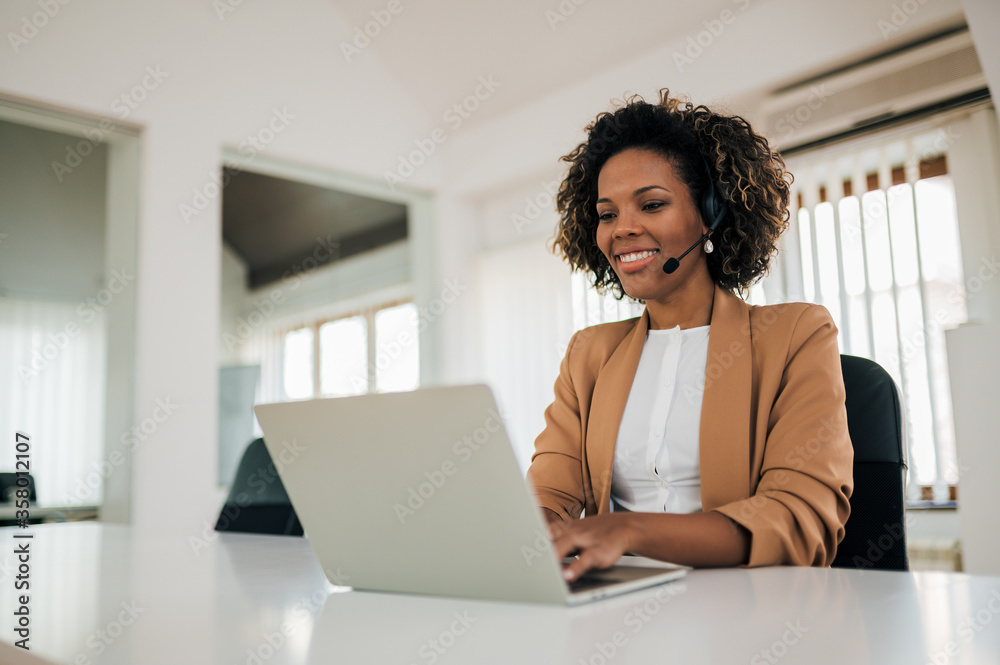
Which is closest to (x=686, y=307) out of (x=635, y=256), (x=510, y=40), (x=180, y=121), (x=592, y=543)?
(x=635, y=256)

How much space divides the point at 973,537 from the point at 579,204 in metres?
1.67

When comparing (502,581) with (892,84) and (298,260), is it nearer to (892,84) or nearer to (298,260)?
(892,84)

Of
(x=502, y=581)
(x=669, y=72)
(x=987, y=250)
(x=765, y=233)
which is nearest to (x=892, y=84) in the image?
(x=987, y=250)

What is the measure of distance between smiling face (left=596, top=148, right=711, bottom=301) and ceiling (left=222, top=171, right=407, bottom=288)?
2.93 meters

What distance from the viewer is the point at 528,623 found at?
0.61 m

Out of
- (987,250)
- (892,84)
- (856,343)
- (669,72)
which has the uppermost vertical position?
(669,72)

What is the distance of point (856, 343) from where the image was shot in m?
3.41

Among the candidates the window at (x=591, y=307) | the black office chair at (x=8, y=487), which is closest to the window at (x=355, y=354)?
the window at (x=591, y=307)

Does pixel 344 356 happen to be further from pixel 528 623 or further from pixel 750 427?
pixel 528 623

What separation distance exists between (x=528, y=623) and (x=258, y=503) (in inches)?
48.9

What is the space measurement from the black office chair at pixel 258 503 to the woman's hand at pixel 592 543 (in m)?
0.99

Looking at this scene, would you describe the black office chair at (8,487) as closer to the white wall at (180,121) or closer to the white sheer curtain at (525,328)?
the white wall at (180,121)

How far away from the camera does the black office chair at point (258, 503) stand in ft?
5.53

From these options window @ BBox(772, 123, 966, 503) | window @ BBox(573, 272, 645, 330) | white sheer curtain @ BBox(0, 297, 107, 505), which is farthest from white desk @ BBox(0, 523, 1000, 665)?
window @ BBox(573, 272, 645, 330)
